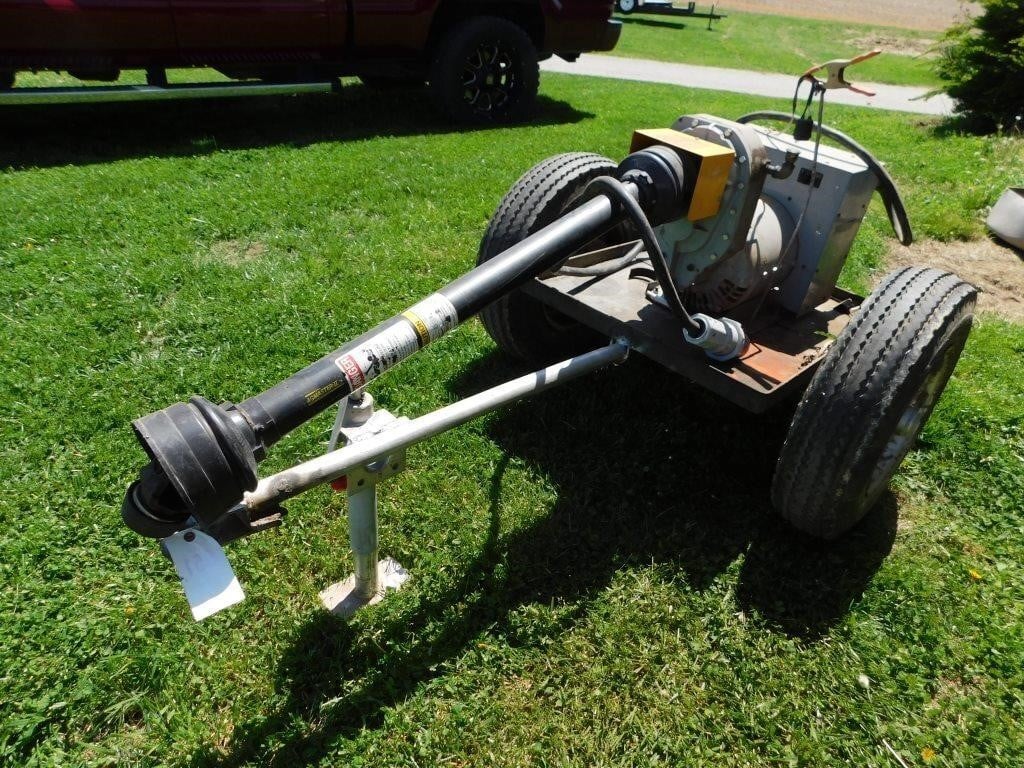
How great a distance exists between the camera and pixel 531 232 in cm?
297

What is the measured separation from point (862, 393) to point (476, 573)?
4.65ft

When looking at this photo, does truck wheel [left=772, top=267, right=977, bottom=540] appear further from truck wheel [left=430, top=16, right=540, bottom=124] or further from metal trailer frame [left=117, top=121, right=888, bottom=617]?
truck wheel [left=430, top=16, right=540, bottom=124]

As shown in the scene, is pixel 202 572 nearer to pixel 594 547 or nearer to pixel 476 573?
pixel 476 573

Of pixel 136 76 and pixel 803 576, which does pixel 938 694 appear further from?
pixel 136 76

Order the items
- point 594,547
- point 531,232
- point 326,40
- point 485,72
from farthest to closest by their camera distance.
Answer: point 485,72 < point 326,40 < point 531,232 < point 594,547

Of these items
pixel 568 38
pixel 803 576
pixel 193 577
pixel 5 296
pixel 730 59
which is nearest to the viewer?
pixel 193 577

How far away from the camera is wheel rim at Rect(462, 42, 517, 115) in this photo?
7.32 m

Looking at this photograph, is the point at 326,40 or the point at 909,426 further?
the point at 326,40

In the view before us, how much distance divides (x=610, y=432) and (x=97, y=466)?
83.6 inches

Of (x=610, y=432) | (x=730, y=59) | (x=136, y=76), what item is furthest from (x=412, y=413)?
(x=730, y=59)

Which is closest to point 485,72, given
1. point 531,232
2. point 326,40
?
point 326,40

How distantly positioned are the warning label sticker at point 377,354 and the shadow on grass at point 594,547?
39.2 inches

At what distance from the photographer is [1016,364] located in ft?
12.7

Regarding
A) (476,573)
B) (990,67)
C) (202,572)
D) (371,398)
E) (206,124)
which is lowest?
(476,573)
